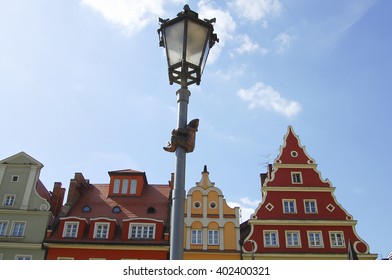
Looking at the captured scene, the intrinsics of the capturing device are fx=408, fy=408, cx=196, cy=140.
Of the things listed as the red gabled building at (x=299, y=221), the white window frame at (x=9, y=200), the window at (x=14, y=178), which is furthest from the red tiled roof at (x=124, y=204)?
the red gabled building at (x=299, y=221)

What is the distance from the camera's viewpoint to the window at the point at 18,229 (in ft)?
90.8

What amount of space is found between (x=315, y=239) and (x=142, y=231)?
11.7m

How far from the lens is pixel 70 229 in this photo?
2822cm

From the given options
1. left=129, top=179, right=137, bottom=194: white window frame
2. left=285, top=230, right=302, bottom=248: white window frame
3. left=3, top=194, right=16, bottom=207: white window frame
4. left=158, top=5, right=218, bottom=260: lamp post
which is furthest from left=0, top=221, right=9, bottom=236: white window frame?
left=158, top=5, right=218, bottom=260: lamp post

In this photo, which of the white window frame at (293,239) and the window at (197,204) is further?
the window at (197,204)

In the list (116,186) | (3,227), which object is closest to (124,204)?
(116,186)

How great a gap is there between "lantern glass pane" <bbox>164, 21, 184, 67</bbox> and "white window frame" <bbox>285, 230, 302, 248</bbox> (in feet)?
77.0

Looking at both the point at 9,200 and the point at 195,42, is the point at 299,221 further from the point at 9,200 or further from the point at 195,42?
the point at 195,42

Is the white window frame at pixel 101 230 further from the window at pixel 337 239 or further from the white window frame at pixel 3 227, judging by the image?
the window at pixel 337 239

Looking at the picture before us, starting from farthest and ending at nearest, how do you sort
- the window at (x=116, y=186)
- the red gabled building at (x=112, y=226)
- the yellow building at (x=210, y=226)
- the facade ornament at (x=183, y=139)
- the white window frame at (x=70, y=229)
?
1. the window at (x=116, y=186)
2. the white window frame at (x=70, y=229)
3. the red gabled building at (x=112, y=226)
4. the yellow building at (x=210, y=226)
5. the facade ornament at (x=183, y=139)

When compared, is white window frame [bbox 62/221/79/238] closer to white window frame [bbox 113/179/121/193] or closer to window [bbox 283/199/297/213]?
white window frame [bbox 113/179/121/193]

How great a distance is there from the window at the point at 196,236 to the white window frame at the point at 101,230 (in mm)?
5901

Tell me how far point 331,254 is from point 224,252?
22.7 ft
